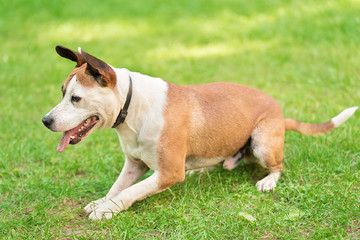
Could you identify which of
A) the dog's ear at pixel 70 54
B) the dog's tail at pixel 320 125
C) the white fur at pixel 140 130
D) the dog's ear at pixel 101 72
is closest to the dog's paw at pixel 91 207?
the white fur at pixel 140 130

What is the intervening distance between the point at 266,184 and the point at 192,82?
A: 3.19 m

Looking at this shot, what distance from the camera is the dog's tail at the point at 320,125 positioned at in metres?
4.50

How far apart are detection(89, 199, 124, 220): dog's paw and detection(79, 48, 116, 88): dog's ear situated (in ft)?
3.18

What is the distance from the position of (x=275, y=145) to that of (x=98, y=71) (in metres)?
1.77

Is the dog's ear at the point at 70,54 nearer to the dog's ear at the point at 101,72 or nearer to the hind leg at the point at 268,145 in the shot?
the dog's ear at the point at 101,72

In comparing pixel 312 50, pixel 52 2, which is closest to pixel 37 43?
pixel 52 2

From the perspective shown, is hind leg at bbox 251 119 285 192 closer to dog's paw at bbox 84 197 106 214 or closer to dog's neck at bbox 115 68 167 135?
dog's neck at bbox 115 68 167 135

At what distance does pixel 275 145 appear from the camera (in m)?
4.23

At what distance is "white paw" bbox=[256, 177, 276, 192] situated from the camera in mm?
4123

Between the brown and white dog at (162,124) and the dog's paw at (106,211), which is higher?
the brown and white dog at (162,124)

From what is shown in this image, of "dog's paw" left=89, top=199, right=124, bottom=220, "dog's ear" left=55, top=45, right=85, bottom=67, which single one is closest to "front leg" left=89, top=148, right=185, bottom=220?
"dog's paw" left=89, top=199, right=124, bottom=220

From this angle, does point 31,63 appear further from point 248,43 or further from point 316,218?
point 316,218

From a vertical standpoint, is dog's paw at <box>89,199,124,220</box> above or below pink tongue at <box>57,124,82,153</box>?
below

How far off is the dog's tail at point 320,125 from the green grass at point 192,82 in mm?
218
